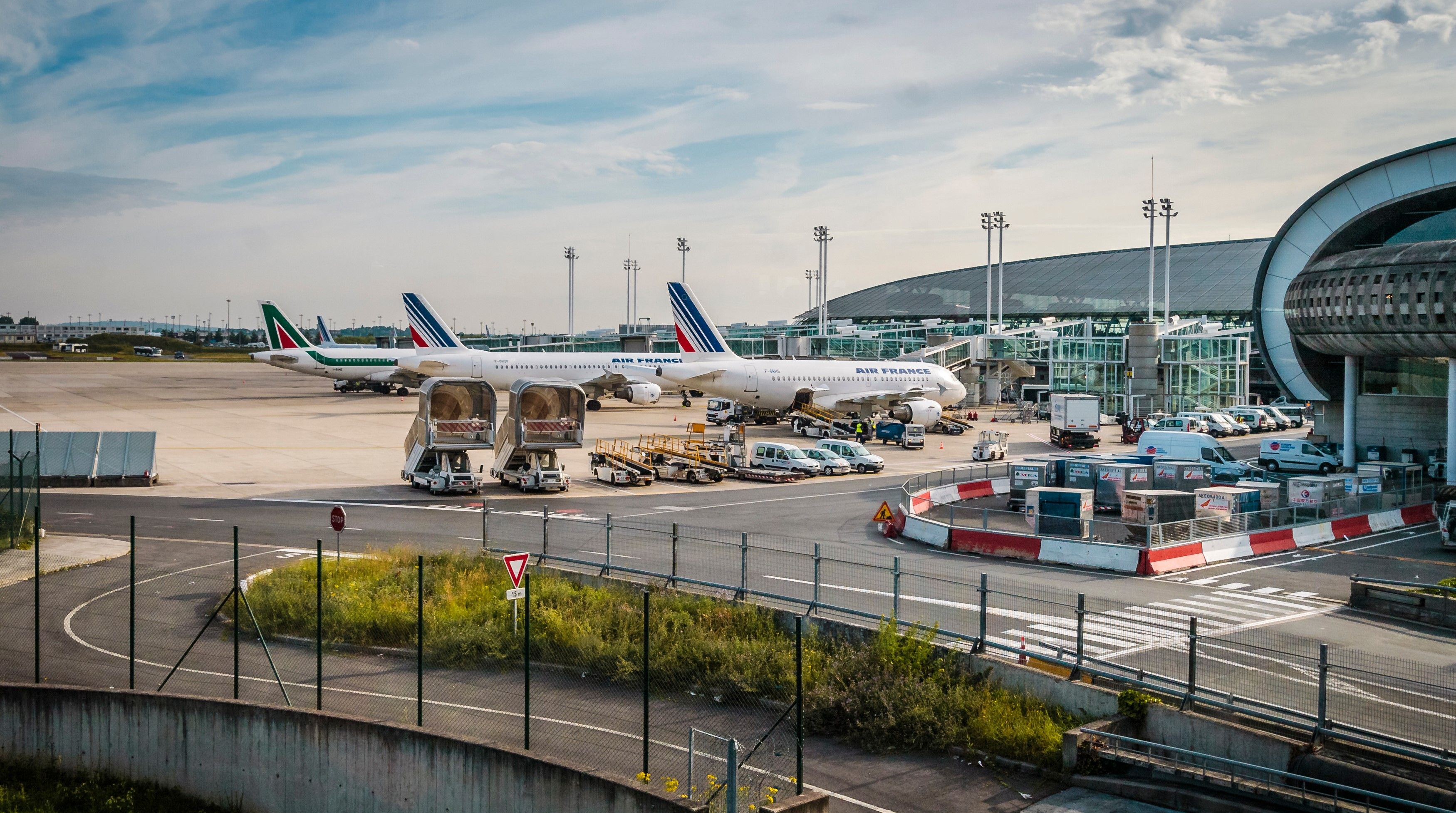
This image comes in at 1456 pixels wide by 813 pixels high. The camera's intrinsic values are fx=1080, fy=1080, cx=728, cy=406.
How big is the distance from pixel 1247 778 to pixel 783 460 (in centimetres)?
3349

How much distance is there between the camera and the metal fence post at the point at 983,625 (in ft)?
54.5

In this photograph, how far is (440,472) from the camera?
127ft

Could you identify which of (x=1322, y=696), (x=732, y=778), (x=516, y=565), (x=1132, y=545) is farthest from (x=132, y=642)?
(x=1132, y=545)

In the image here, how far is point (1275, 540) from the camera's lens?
29.8 meters

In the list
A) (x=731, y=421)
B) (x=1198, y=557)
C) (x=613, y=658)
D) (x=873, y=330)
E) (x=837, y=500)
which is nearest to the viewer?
(x=613, y=658)

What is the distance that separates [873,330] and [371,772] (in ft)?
307

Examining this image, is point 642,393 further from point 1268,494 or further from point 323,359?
point 1268,494

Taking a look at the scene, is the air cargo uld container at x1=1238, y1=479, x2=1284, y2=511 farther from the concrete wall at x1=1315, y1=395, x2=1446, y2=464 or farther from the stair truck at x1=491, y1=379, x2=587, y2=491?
the stair truck at x1=491, y1=379, x2=587, y2=491

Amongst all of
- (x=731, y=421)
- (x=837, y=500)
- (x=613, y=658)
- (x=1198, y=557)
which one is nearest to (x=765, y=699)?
(x=613, y=658)

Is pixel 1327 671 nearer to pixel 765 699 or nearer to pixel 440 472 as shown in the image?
pixel 765 699

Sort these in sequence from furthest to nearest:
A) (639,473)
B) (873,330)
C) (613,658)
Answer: (873,330)
(639,473)
(613,658)

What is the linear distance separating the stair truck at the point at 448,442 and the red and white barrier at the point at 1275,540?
75.4ft

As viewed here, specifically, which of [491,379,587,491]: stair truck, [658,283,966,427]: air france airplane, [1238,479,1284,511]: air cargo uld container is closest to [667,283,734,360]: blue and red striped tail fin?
[658,283,966,427]: air france airplane

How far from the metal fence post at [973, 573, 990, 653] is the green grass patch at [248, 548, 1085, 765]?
0.44m
